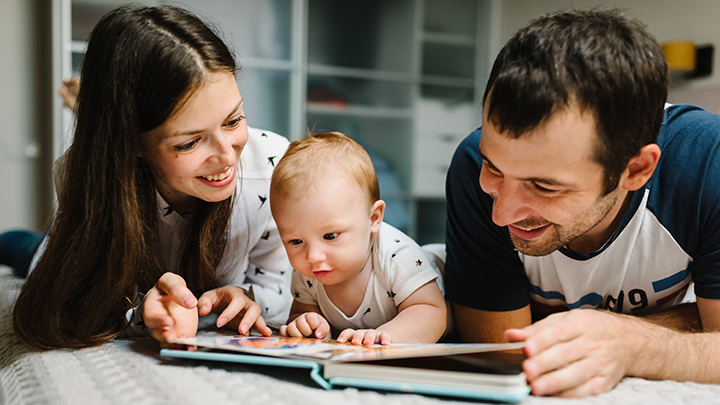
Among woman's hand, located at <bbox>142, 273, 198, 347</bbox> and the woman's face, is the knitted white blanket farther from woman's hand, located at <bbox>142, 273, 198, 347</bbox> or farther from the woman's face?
the woman's face

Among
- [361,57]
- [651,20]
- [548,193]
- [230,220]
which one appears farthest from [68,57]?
[651,20]

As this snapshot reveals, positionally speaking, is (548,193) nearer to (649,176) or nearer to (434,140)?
(649,176)

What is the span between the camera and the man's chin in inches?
34.5

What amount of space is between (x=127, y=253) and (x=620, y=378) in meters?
0.80

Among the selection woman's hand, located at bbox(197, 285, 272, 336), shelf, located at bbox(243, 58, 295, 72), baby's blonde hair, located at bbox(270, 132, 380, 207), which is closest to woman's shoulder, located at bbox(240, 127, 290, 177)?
baby's blonde hair, located at bbox(270, 132, 380, 207)

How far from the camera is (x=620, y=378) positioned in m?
0.70

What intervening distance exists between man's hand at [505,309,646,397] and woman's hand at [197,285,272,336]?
0.48 metres

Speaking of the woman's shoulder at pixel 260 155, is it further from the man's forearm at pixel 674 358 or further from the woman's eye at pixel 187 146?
the man's forearm at pixel 674 358

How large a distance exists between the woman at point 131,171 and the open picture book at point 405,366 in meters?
0.21

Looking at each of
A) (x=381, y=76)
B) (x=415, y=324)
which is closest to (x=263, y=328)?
(x=415, y=324)

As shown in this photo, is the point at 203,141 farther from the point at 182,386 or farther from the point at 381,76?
the point at 381,76

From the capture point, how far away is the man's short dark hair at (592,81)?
0.75m

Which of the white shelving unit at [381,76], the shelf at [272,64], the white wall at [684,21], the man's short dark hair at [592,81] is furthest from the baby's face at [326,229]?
the shelf at [272,64]

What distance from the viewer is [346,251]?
1006mm
